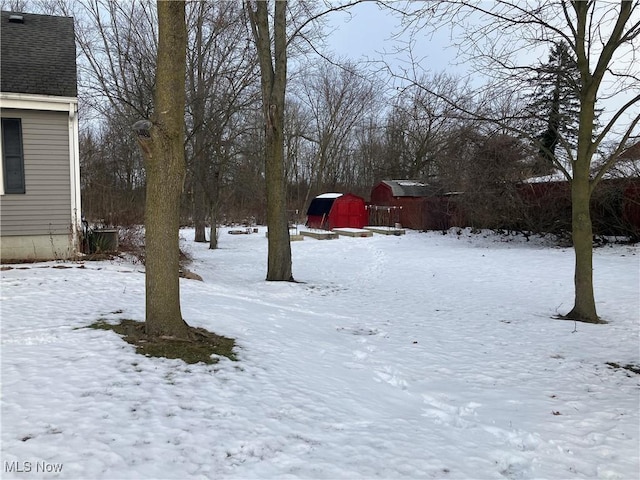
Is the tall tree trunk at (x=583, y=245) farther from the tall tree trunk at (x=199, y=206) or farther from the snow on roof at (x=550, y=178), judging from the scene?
the tall tree trunk at (x=199, y=206)

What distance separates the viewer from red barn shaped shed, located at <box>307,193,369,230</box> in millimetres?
31203

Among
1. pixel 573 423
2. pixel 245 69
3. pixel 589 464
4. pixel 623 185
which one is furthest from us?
pixel 245 69

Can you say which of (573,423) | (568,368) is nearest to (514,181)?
(568,368)

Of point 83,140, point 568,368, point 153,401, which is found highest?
point 83,140

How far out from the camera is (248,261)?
1695cm

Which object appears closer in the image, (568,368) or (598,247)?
(568,368)

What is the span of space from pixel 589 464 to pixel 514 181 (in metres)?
19.1

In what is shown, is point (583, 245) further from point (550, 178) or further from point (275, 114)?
point (550, 178)

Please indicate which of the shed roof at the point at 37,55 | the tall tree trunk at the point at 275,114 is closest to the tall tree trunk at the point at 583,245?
the tall tree trunk at the point at 275,114

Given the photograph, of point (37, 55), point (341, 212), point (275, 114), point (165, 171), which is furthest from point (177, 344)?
point (341, 212)

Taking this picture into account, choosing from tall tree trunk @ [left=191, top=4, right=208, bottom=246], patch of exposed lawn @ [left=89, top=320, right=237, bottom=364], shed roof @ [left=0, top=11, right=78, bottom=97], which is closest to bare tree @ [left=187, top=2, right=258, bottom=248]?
tall tree trunk @ [left=191, top=4, right=208, bottom=246]

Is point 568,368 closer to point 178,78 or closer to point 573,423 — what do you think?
point 573,423

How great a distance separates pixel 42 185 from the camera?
34.1 ft

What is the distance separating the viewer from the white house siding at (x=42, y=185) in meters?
10.1
